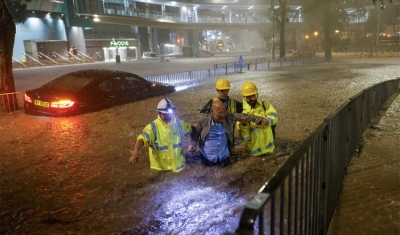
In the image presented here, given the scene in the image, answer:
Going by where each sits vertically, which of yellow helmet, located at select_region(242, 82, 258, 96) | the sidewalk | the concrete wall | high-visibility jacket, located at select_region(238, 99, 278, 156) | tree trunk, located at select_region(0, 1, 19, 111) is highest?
the concrete wall

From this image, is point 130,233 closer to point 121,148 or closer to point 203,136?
point 203,136

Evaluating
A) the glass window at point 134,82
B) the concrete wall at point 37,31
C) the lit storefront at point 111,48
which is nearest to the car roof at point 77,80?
the glass window at point 134,82

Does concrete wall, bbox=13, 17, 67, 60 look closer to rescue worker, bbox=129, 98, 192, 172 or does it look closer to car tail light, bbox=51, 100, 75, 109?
car tail light, bbox=51, 100, 75, 109

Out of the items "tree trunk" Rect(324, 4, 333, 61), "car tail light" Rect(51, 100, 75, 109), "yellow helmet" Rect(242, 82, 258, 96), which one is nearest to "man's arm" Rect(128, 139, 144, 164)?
"yellow helmet" Rect(242, 82, 258, 96)

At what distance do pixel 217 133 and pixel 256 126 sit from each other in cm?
72

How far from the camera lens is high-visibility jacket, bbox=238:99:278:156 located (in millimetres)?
5418

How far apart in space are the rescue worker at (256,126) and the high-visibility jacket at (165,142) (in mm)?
1090

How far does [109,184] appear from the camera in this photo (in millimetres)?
4887

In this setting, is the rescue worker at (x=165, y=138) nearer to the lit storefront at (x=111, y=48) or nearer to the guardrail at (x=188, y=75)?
the guardrail at (x=188, y=75)

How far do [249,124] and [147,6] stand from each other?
53215mm

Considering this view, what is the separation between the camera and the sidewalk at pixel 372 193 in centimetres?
342

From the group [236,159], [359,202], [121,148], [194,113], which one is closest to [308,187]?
[359,202]

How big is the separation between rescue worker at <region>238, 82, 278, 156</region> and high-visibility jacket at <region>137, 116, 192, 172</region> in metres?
1.09

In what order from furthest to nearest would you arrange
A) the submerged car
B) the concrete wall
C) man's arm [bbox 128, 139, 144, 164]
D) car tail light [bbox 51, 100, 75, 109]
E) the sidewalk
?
1. the concrete wall
2. the submerged car
3. car tail light [bbox 51, 100, 75, 109]
4. man's arm [bbox 128, 139, 144, 164]
5. the sidewalk
